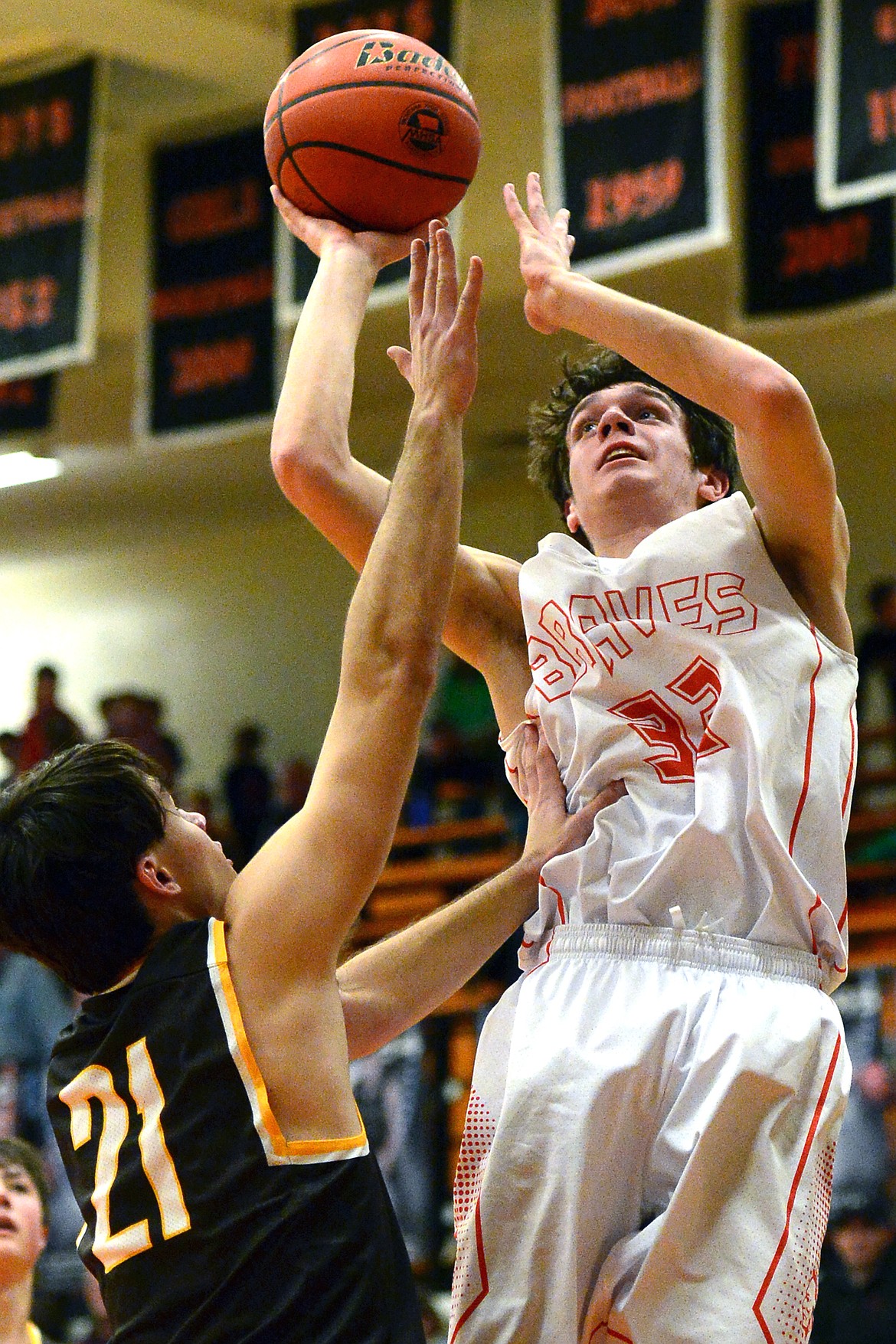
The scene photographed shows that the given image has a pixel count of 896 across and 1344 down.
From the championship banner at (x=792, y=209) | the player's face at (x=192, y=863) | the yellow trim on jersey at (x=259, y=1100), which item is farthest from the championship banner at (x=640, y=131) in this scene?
the yellow trim on jersey at (x=259, y=1100)

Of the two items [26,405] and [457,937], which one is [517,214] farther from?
[26,405]

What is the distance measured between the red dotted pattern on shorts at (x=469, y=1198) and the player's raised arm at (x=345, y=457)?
75 centimetres

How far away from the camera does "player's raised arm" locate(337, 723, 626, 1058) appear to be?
119 inches

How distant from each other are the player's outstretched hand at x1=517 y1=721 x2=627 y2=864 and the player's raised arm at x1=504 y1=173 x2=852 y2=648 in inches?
18.2

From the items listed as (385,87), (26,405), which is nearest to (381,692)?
(385,87)

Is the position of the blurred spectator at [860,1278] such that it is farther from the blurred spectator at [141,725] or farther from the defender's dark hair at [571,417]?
the blurred spectator at [141,725]

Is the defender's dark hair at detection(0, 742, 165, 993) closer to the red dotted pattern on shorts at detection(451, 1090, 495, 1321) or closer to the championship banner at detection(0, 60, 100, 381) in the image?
the red dotted pattern on shorts at detection(451, 1090, 495, 1321)

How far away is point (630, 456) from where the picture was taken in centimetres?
310

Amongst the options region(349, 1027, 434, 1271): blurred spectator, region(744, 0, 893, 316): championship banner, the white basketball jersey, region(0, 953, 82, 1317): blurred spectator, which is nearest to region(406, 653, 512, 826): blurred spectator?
region(0, 953, 82, 1317): blurred spectator

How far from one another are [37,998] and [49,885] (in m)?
6.81

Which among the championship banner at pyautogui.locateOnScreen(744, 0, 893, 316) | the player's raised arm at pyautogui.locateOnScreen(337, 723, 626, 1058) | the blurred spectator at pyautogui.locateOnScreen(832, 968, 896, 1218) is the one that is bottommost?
the blurred spectator at pyautogui.locateOnScreen(832, 968, 896, 1218)

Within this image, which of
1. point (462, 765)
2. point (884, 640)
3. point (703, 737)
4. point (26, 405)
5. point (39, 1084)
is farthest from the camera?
point (462, 765)

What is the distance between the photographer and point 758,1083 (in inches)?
105

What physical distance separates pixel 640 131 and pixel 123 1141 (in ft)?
18.9
